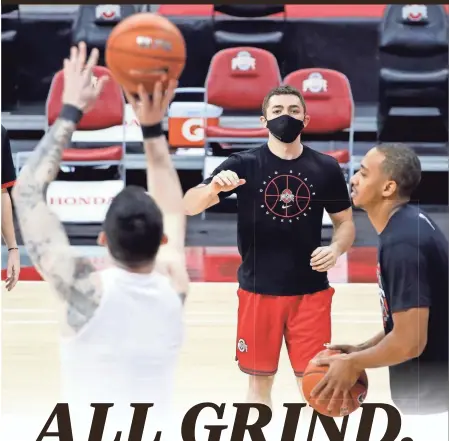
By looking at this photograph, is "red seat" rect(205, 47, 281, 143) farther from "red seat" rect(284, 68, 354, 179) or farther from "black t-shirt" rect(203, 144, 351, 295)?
"black t-shirt" rect(203, 144, 351, 295)

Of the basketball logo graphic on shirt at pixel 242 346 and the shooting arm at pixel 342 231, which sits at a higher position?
the shooting arm at pixel 342 231

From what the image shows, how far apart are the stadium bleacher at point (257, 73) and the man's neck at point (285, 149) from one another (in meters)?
1.55

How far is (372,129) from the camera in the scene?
6.50 metres

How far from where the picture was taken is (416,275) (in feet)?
12.6

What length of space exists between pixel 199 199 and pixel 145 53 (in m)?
0.75

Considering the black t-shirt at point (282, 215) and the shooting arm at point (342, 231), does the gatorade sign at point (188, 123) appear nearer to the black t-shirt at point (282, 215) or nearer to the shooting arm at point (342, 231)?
the black t-shirt at point (282, 215)

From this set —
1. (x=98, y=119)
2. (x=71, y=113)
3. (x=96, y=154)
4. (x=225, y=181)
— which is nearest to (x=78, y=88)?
(x=71, y=113)

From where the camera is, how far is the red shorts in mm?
4215

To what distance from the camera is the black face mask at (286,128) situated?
4.29 meters

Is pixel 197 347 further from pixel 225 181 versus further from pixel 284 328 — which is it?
pixel 225 181

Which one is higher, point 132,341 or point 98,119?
point 132,341

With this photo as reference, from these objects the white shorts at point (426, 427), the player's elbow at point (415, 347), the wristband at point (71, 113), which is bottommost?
the white shorts at point (426, 427)

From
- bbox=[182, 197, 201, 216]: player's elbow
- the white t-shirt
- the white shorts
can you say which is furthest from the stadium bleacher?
the white t-shirt

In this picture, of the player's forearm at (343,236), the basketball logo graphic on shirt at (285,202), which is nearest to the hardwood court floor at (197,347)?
the player's forearm at (343,236)
